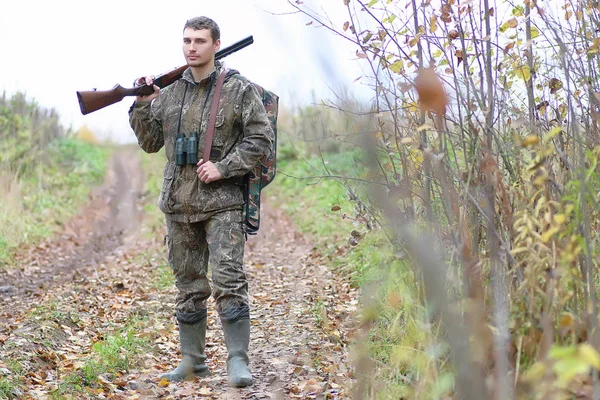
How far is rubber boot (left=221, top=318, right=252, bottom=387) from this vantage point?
15.8ft

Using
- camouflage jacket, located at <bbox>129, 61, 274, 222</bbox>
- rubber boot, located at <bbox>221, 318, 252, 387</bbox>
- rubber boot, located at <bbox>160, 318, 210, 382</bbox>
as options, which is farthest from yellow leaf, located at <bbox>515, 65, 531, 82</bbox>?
rubber boot, located at <bbox>160, 318, 210, 382</bbox>

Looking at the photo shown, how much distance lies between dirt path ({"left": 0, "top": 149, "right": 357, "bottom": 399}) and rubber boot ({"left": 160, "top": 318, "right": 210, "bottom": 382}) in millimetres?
109

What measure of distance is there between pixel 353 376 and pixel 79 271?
623 centimetres

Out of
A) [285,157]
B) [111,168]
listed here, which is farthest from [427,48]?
[111,168]

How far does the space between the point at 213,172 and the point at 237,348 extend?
→ 1141 mm

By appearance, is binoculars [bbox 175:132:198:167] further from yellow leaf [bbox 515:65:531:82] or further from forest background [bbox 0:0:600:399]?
yellow leaf [bbox 515:65:531:82]

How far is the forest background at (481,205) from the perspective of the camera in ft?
9.02

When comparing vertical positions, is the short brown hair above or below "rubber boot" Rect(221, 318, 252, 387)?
above

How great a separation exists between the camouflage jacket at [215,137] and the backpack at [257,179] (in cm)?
5

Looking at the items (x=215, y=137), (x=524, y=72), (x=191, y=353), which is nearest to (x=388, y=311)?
(x=191, y=353)

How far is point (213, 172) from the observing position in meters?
4.70

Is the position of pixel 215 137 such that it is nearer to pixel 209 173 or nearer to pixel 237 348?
pixel 209 173

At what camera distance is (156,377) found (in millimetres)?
5160

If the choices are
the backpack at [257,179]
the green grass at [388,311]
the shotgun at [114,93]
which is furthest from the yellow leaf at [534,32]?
→ the shotgun at [114,93]
